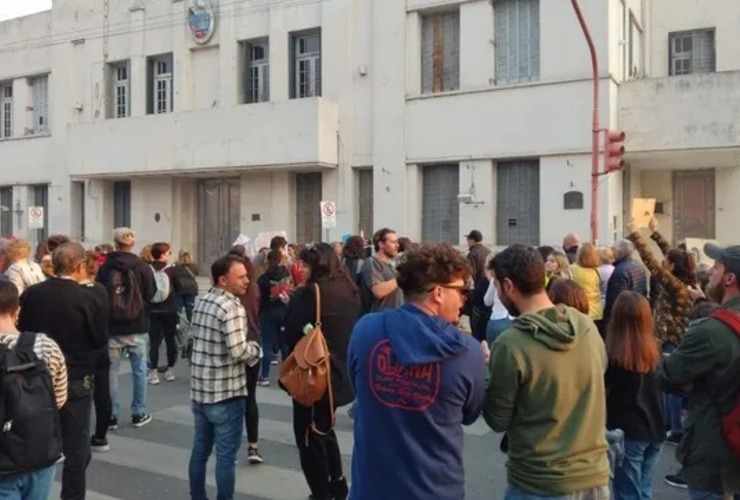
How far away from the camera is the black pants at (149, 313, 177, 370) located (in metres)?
10.1

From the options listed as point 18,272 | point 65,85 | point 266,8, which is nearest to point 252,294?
point 18,272

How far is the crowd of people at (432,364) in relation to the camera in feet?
9.32

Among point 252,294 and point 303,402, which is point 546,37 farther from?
point 303,402

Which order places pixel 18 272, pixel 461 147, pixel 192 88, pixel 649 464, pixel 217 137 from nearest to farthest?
pixel 649 464
pixel 18 272
pixel 461 147
pixel 217 137
pixel 192 88

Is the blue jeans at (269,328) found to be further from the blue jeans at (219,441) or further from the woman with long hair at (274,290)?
the blue jeans at (219,441)

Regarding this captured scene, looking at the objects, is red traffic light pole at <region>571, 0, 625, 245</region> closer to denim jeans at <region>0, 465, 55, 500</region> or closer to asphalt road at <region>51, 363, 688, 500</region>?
asphalt road at <region>51, 363, 688, 500</region>

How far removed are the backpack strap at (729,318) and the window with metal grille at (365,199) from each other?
50.4ft

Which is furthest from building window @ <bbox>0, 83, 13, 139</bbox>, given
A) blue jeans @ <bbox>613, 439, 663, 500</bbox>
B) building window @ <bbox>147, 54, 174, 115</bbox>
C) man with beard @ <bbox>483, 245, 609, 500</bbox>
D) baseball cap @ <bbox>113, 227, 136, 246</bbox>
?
man with beard @ <bbox>483, 245, 609, 500</bbox>

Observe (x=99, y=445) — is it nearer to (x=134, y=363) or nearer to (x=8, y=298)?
(x=134, y=363)

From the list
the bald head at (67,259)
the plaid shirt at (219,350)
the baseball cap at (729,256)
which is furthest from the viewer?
the bald head at (67,259)

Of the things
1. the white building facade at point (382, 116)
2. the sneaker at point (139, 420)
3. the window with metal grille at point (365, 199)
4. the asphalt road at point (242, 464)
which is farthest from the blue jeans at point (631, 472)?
the window with metal grille at point (365, 199)

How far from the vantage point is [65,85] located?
23125mm

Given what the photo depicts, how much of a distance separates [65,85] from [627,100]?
16.8 metres

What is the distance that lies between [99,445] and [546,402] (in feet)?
17.2
